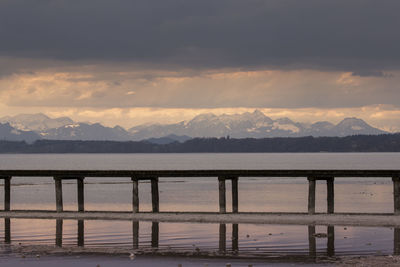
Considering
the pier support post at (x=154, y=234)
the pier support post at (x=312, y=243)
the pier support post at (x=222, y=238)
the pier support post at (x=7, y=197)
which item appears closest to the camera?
the pier support post at (x=312, y=243)

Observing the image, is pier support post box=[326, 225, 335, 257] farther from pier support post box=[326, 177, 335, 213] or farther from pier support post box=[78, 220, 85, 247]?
pier support post box=[78, 220, 85, 247]

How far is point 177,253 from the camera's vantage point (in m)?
23.3

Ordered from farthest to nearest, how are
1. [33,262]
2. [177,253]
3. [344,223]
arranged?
[344,223]
[177,253]
[33,262]

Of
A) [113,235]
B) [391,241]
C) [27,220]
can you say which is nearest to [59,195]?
[27,220]

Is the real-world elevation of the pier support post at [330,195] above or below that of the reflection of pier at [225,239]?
above

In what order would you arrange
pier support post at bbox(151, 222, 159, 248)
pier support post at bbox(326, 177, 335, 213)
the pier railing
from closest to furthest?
pier support post at bbox(151, 222, 159, 248)
the pier railing
pier support post at bbox(326, 177, 335, 213)

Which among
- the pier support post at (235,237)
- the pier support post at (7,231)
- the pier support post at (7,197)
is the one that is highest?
the pier support post at (7,197)

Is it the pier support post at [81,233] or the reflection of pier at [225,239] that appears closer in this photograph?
the reflection of pier at [225,239]

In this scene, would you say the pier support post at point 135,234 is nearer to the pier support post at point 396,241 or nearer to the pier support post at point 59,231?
the pier support post at point 59,231

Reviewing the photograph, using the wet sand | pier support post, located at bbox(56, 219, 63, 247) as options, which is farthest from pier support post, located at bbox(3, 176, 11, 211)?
pier support post, located at bbox(56, 219, 63, 247)

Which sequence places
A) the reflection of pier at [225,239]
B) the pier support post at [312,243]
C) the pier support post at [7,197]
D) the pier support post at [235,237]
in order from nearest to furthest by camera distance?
the pier support post at [312,243] < the reflection of pier at [225,239] < the pier support post at [235,237] < the pier support post at [7,197]

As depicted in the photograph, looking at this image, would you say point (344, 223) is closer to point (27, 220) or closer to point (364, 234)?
point (364, 234)

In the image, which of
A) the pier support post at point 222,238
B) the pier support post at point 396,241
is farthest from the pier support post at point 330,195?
the pier support post at point 222,238

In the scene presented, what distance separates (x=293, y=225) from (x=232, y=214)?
2974 mm
